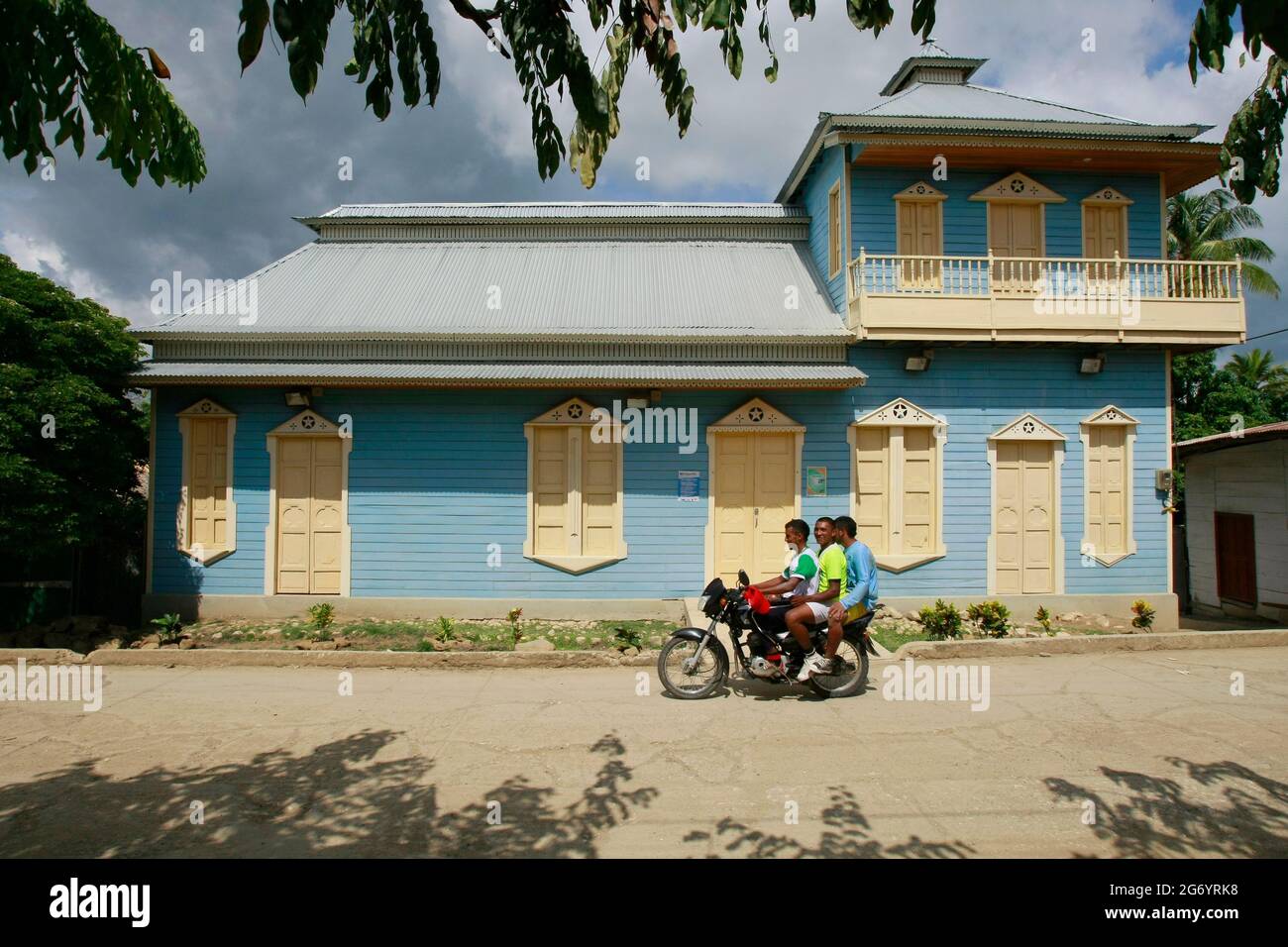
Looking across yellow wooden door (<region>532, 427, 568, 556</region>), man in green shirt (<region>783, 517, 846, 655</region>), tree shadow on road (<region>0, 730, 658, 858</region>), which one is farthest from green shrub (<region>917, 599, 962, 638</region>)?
tree shadow on road (<region>0, 730, 658, 858</region>)

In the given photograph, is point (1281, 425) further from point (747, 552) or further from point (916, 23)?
point (916, 23)

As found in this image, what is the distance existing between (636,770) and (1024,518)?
30.1ft

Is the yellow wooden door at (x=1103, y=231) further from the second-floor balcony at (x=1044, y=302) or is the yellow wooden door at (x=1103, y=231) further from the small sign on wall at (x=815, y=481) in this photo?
the small sign on wall at (x=815, y=481)

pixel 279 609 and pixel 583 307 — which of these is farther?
pixel 583 307

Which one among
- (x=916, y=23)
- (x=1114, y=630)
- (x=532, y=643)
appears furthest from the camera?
(x=1114, y=630)

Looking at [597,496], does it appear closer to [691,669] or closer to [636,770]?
[691,669]

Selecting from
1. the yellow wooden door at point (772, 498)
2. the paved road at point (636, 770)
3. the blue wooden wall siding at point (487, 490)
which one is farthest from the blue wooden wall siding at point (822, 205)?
the paved road at point (636, 770)

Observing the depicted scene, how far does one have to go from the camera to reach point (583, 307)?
12.9 metres

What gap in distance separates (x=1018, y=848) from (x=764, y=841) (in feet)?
4.86

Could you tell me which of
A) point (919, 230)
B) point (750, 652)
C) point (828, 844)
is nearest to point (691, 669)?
point (750, 652)

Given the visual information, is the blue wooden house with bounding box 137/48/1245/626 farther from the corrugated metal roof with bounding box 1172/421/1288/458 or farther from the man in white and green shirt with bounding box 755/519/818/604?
the man in white and green shirt with bounding box 755/519/818/604

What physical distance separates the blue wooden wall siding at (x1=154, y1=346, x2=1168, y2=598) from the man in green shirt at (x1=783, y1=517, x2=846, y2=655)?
4.35m

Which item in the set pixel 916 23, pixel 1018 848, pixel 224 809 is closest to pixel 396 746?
pixel 224 809

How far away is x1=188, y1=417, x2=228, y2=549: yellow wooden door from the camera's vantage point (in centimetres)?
1191
